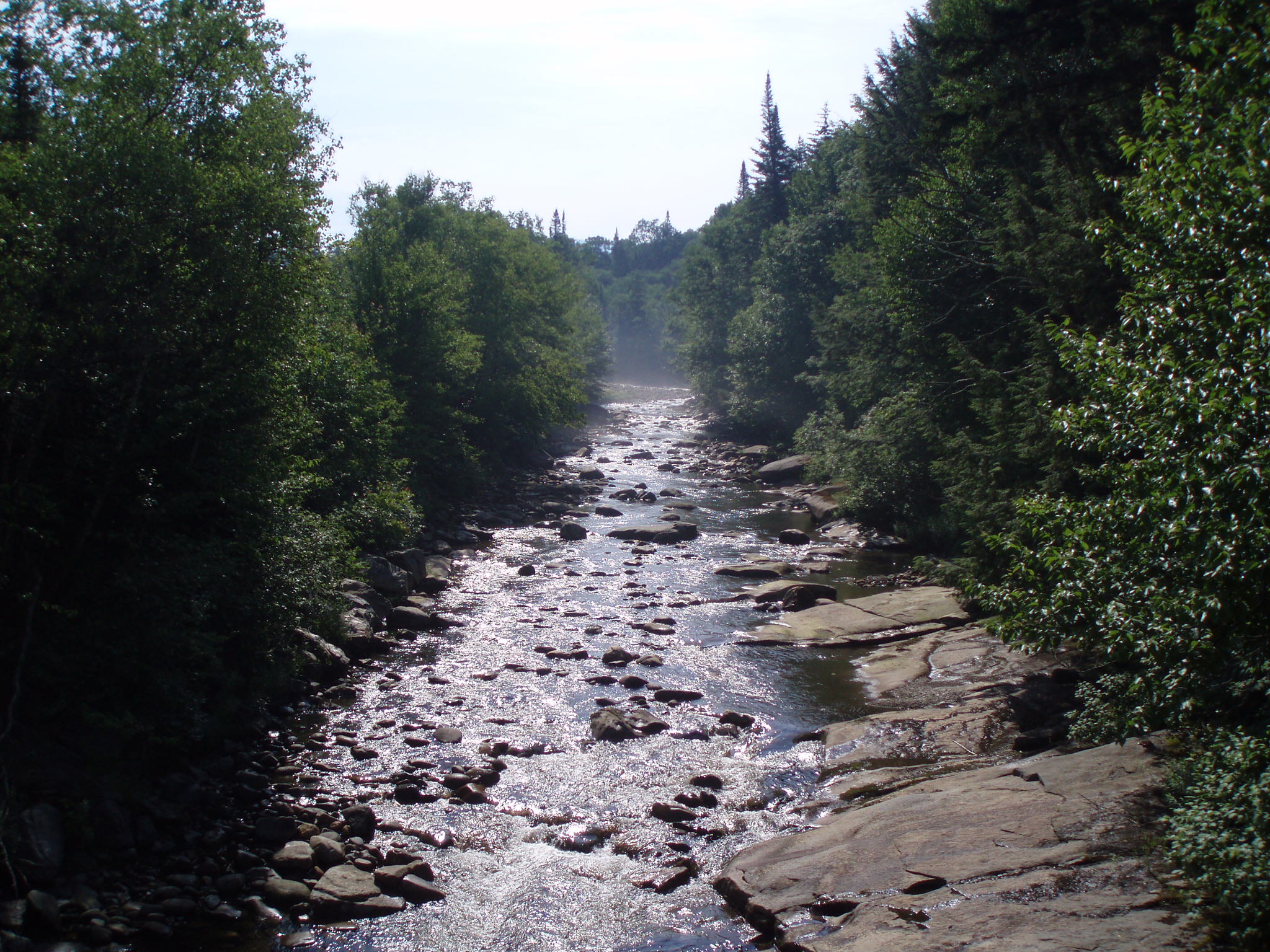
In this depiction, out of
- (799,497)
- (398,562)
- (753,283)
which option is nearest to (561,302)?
(753,283)

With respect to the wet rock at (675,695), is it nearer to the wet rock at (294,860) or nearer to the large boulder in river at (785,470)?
the wet rock at (294,860)

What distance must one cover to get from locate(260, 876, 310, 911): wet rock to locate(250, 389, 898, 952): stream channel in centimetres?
58

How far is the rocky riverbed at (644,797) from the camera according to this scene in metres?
7.82

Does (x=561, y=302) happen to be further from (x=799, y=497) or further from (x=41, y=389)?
(x=41, y=389)

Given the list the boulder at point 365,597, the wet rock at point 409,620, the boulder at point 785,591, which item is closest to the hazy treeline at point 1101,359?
the boulder at point 785,591

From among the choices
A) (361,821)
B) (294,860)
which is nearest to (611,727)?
(361,821)

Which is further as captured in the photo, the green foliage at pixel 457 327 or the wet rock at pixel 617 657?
the green foliage at pixel 457 327

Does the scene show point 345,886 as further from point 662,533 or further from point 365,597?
point 662,533

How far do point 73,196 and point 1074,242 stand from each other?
14.1 m

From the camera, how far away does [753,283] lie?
6028 cm

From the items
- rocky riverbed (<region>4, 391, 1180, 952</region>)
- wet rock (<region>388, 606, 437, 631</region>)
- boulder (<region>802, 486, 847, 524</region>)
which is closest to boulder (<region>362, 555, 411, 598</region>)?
rocky riverbed (<region>4, 391, 1180, 952</region>)

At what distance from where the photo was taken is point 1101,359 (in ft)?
26.1

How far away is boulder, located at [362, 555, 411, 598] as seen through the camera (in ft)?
62.6

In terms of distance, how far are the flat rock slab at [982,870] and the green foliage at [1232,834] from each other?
0.37 m
